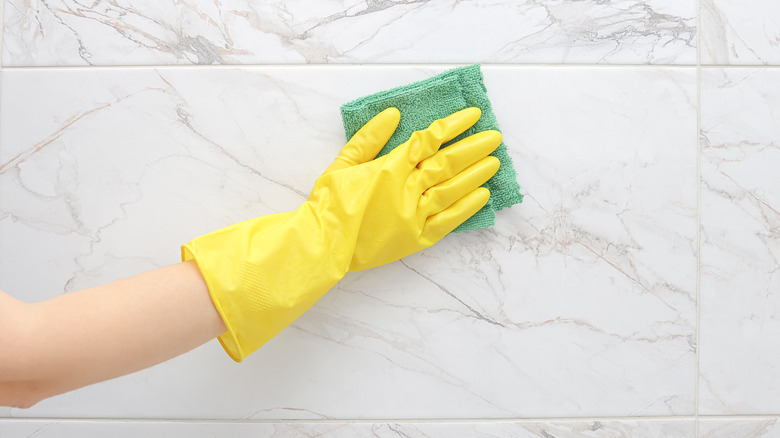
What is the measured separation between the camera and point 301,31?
2.71 ft

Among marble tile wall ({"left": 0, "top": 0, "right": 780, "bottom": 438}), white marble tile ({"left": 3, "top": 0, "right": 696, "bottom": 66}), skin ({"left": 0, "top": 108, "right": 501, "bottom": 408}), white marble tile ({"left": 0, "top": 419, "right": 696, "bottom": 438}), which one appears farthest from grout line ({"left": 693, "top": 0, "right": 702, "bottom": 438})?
skin ({"left": 0, "top": 108, "right": 501, "bottom": 408})

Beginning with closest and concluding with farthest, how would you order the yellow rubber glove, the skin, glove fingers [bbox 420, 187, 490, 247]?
the skin, the yellow rubber glove, glove fingers [bbox 420, 187, 490, 247]

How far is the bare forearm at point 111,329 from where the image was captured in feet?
1.86

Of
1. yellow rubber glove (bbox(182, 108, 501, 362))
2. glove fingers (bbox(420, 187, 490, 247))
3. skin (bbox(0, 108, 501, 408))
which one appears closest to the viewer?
skin (bbox(0, 108, 501, 408))

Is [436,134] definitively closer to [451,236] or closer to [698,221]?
[451,236]

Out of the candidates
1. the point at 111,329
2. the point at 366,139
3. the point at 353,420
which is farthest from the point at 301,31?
the point at 353,420

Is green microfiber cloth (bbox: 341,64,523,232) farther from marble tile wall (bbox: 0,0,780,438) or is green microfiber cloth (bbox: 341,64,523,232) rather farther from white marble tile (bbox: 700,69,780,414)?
white marble tile (bbox: 700,69,780,414)

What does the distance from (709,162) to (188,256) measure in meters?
0.81

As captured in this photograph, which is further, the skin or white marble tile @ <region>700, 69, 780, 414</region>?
white marble tile @ <region>700, 69, 780, 414</region>

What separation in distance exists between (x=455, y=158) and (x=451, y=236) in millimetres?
132

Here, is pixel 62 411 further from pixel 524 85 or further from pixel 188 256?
pixel 524 85

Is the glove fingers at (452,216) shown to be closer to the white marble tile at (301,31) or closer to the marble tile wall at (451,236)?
the marble tile wall at (451,236)

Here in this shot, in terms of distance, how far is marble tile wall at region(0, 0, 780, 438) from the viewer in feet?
2.72

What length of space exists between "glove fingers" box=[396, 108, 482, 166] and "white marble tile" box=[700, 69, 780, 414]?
39 centimetres
